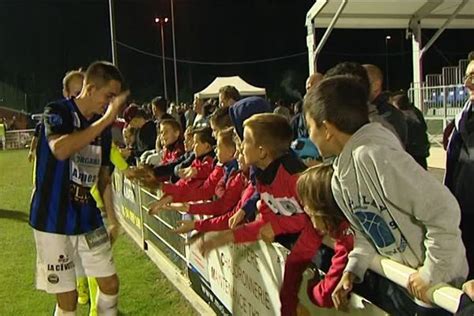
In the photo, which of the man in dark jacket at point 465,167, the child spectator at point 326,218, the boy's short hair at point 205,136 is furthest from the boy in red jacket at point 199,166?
the child spectator at point 326,218

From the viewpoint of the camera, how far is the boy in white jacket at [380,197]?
198 cm

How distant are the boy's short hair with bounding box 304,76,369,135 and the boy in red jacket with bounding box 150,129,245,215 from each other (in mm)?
1867

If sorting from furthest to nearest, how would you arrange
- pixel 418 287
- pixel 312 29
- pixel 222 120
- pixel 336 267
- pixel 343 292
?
pixel 312 29
pixel 222 120
pixel 336 267
pixel 343 292
pixel 418 287

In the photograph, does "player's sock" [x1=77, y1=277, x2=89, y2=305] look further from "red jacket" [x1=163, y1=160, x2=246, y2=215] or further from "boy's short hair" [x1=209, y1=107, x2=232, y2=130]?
"boy's short hair" [x1=209, y1=107, x2=232, y2=130]

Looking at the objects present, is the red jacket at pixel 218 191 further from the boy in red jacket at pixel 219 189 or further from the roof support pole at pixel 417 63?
the roof support pole at pixel 417 63

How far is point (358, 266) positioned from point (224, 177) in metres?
2.19

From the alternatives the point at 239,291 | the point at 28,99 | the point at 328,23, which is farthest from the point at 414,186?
the point at 28,99

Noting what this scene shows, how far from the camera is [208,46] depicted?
185ft

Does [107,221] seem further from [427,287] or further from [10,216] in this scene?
[10,216]

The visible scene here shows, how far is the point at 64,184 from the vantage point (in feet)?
12.9

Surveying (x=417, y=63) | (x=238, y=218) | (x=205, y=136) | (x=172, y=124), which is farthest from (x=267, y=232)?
(x=417, y=63)

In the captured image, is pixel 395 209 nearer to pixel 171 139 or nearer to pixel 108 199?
pixel 108 199

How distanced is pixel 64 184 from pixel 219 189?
1.10 meters

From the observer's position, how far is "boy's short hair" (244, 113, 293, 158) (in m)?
3.20
